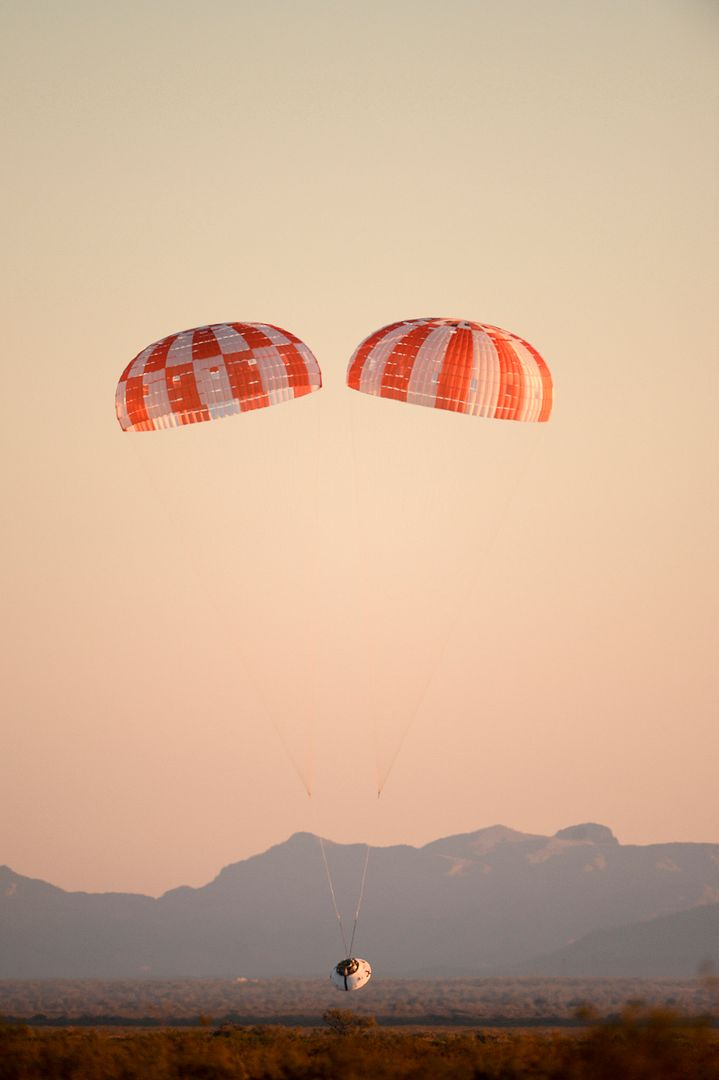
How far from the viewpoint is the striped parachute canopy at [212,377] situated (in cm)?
4069

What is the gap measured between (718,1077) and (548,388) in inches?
701

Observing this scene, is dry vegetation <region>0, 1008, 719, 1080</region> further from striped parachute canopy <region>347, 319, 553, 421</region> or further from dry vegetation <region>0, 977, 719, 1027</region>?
dry vegetation <region>0, 977, 719, 1027</region>

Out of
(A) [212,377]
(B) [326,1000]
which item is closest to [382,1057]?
(A) [212,377]

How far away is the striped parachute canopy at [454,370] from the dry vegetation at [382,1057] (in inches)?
568

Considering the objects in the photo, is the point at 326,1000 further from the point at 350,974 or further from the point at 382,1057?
the point at 382,1057

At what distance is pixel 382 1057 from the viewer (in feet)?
115

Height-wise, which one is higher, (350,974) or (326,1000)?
(350,974)

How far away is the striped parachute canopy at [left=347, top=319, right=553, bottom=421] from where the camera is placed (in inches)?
1583

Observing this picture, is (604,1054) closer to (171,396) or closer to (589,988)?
(171,396)

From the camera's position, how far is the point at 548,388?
139 ft

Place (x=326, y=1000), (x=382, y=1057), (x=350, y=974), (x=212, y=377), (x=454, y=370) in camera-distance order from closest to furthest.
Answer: (x=382, y=1057) → (x=350, y=974) → (x=454, y=370) → (x=212, y=377) → (x=326, y=1000)

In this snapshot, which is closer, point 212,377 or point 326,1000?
point 212,377

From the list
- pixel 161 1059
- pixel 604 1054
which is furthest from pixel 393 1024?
pixel 604 1054

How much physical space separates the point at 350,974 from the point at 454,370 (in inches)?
548
